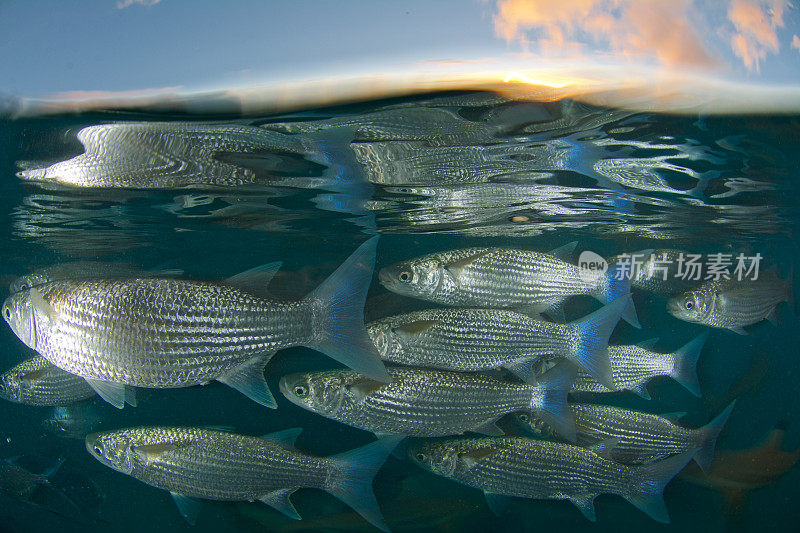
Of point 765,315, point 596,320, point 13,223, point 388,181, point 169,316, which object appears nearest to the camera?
point 169,316

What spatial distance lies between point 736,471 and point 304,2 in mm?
11126

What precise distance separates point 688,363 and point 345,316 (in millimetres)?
6250

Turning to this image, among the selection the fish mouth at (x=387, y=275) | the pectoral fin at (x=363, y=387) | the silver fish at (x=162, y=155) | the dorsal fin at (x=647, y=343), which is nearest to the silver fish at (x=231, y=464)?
the pectoral fin at (x=363, y=387)

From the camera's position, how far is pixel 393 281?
18.6 feet

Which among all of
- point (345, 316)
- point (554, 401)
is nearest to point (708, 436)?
point (554, 401)

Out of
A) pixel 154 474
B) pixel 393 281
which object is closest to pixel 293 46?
pixel 393 281

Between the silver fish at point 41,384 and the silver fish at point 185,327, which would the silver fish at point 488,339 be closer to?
the silver fish at point 185,327

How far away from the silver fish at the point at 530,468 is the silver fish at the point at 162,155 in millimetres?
4411

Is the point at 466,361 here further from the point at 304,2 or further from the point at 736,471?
the point at 736,471

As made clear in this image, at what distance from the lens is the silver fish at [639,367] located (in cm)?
633

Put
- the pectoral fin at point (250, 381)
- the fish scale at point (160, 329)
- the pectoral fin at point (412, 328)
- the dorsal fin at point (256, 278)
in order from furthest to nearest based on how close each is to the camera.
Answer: the pectoral fin at point (412, 328) < the dorsal fin at point (256, 278) < the pectoral fin at point (250, 381) < the fish scale at point (160, 329)

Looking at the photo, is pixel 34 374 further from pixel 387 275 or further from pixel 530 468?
pixel 530 468

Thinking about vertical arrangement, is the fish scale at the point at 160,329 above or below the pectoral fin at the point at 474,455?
above

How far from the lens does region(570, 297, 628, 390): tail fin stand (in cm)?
537
